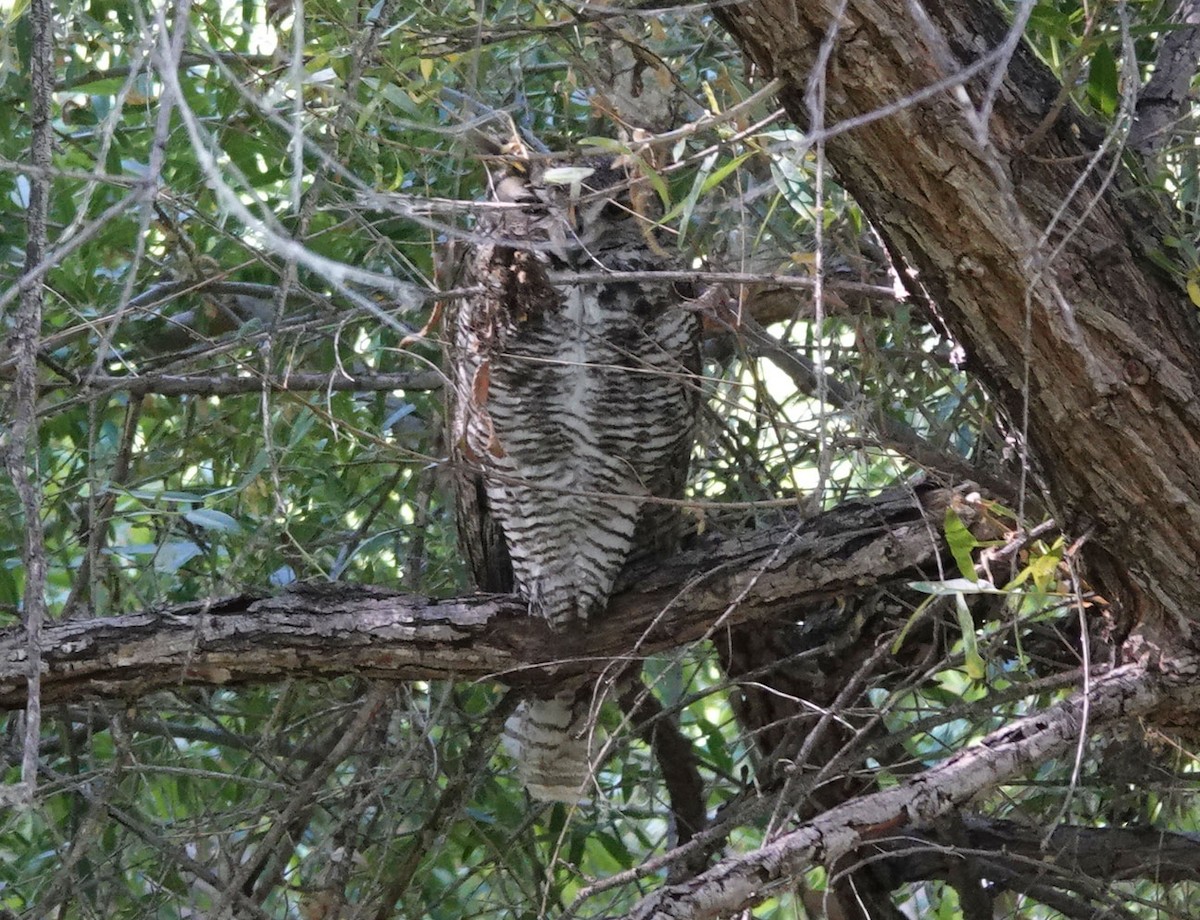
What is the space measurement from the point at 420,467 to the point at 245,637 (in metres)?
0.38

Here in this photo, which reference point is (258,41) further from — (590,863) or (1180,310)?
(590,863)

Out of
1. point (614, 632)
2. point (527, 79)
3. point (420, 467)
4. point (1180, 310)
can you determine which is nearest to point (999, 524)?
point (1180, 310)

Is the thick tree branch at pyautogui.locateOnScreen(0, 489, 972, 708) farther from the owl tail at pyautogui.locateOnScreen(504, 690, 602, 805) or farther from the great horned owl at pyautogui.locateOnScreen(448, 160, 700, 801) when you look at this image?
the owl tail at pyautogui.locateOnScreen(504, 690, 602, 805)

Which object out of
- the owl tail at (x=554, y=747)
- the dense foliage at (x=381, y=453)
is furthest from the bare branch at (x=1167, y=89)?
the owl tail at (x=554, y=747)

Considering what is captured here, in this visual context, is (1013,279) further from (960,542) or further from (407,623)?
(407,623)

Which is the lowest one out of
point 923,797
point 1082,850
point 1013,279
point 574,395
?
point 1082,850

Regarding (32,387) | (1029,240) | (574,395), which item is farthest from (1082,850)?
(32,387)

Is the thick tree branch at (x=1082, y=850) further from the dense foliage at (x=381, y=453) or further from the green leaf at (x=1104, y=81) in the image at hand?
the green leaf at (x=1104, y=81)

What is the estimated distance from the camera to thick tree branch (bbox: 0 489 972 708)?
4.88ft

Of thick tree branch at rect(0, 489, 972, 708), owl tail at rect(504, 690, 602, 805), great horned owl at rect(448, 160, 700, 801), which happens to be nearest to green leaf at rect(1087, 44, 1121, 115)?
thick tree branch at rect(0, 489, 972, 708)

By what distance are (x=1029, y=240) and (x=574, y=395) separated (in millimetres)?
861

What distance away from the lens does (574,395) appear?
1764mm

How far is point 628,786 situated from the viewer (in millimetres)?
2047

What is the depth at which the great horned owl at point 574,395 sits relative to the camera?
167 cm
